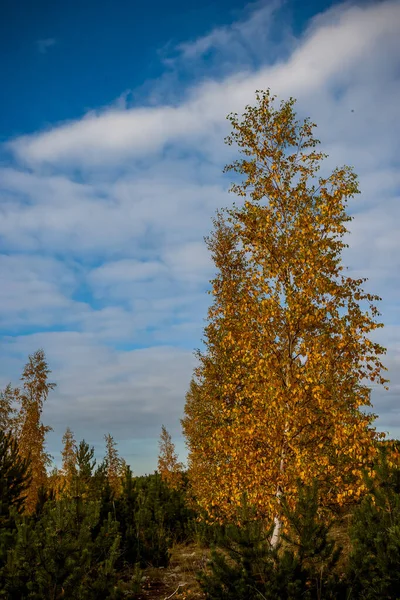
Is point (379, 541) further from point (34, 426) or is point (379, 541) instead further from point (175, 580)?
point (34, 426)

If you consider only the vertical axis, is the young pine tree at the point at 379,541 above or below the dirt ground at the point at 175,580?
above

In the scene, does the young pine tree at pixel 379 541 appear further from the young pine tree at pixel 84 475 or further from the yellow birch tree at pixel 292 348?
the young pine tree at pixel 84 475

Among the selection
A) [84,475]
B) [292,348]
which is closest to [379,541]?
[292,348]

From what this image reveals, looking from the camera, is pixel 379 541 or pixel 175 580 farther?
pixel 175 580

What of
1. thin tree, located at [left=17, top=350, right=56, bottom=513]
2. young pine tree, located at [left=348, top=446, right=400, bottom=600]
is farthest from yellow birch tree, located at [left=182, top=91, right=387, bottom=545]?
thin tree, located at [left=17, top=350, right=56, bottom=513]

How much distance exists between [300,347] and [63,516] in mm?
6746

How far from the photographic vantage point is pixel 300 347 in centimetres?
1185

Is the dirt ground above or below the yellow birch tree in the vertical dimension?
below

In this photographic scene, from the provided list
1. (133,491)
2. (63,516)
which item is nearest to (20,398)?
(133,491)

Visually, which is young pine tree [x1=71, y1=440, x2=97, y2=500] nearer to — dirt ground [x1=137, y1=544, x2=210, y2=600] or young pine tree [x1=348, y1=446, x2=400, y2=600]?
dirt ground [x1=137, y1=544, x2=210, y2=600]

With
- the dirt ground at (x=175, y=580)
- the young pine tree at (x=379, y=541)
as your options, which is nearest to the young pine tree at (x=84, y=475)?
the dirt ground at (x=175, y=580)

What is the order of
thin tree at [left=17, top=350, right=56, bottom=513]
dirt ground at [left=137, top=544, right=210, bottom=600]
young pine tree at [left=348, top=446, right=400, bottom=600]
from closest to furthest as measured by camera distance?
young pine tree at [left=348, top=446, right=400, bottom=600] → dirt ground at [left=137, top=544, right=210, bottom=600] → thin tree at [left=17, top=350, right=56, bottom=513]

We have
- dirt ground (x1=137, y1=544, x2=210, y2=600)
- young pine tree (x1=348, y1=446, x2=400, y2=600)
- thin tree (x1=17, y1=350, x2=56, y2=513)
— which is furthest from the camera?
thin tree (x1=17, y1=350, x2=56, y2=513)

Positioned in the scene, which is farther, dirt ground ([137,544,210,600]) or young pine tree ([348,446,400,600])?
dirt ground ([137,544,210,600])
